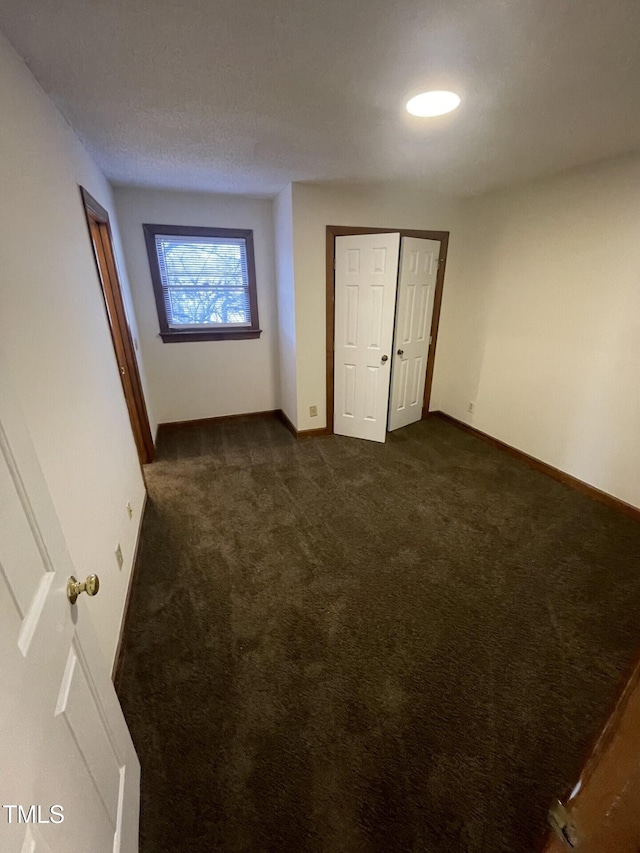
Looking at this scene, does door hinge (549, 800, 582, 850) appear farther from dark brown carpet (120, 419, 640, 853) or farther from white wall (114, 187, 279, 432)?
white wall (114, 187, 279, 432)

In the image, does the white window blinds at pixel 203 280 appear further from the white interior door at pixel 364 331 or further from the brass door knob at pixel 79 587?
the brass door knob at pixel 79 587

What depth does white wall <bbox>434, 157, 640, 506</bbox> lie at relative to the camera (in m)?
2.32

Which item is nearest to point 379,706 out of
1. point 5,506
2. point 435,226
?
point 5,506

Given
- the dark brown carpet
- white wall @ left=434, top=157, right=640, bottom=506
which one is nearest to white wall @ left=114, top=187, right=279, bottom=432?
the dark brown carpet

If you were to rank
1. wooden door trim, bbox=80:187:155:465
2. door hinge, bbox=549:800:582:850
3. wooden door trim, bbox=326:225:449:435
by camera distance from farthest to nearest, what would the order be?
wooden door trim, bbox=326:225:449:435 < wooden door trim, bbox=80:187:155:465 < door hinge, bbox=549:800:582:850

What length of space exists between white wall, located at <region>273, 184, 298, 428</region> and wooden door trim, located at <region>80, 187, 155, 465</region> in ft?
4.54

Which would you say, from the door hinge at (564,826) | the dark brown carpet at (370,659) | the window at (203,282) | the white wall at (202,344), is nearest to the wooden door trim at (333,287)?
the white wall at (202,344)

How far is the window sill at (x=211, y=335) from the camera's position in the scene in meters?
3.50

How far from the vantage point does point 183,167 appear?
2406 mm

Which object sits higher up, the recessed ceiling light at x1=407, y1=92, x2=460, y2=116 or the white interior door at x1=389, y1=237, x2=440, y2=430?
the recessed ceiling light at x1=407, y1=92, x2=460, y2=116

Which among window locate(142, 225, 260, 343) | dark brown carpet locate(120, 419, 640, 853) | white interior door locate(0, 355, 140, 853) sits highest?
window locate(142, 225, 260, 343)

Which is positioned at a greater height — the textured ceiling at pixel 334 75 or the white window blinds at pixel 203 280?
the textured ceiling at pixel 334 75

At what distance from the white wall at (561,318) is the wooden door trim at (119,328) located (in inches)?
121

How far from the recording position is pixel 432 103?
5.02 feet
